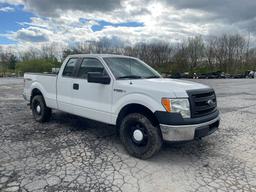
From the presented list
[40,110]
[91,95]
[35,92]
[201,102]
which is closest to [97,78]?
[91,95]

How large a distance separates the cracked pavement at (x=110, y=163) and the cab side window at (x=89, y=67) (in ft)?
4.77

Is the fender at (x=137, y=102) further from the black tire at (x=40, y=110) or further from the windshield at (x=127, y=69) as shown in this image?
the black tire at (x=40, y=110)

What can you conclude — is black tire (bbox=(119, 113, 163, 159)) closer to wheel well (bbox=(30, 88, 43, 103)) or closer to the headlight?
the headlight

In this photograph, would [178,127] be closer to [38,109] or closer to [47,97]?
[47,97]

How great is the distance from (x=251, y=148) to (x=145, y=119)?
2394 millimetres

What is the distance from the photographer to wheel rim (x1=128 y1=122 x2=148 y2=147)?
3939 mm

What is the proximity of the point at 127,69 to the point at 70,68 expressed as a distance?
155 cm

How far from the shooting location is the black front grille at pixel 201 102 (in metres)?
3.68

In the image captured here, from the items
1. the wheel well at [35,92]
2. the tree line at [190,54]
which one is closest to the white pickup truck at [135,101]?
the wheel well at [35,92]

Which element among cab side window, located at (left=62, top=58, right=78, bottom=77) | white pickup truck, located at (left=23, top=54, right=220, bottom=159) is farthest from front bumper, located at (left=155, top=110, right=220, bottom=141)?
cab side window, located at (left=62, top=58, right=78, bottom=77)

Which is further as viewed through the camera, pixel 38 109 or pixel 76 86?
pixel 38 109

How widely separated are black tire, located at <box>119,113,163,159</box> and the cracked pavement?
0.56 ft

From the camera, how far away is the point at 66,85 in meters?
5.36

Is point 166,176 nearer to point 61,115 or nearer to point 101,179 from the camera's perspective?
point 101,179
